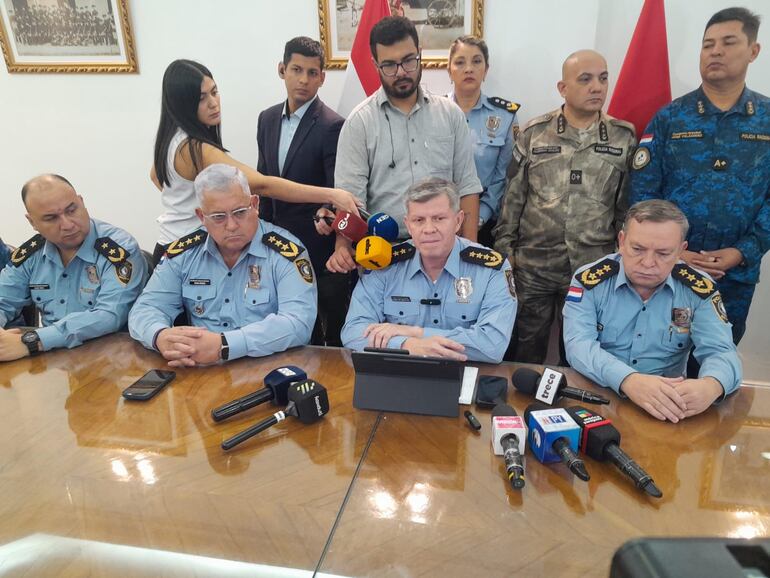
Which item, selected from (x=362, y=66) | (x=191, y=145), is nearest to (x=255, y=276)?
(x=191, y=145)

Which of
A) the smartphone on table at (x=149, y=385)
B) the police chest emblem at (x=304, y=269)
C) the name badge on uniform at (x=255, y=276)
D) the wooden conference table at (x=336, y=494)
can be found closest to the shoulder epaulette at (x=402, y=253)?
the police chest emblem at (x=304, y=269)

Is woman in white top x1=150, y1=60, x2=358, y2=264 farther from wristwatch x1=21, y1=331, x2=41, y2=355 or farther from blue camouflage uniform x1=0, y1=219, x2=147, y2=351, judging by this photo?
wristwatch x1=21, y1=331, x2=41, y2=355

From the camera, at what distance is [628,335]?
6.13 ft

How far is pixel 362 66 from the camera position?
3.13m

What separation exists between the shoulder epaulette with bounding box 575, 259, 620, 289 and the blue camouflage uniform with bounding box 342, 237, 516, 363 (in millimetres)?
263

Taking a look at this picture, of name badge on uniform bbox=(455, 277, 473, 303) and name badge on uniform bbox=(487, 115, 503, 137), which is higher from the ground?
name badge on uniform bbox=(487, 115, 503, 137)

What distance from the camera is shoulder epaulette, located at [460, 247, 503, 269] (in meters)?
2.04

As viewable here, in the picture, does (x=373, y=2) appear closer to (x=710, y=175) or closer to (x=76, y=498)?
(x=710, y=175)

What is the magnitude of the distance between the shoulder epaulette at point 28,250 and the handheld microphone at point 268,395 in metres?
1.41

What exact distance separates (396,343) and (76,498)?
1.01 m

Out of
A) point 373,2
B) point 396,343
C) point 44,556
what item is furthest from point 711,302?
point 373,2

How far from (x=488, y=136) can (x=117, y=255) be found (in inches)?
77.2

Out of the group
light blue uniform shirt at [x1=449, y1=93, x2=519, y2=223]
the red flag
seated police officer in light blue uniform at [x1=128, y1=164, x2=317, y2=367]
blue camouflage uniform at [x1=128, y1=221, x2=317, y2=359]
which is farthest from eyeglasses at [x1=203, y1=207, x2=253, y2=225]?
the red flag

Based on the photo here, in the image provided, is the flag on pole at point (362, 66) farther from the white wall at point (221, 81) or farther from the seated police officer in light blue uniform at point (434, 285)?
the seated police officer in light blue uniform at point (434, 285)
